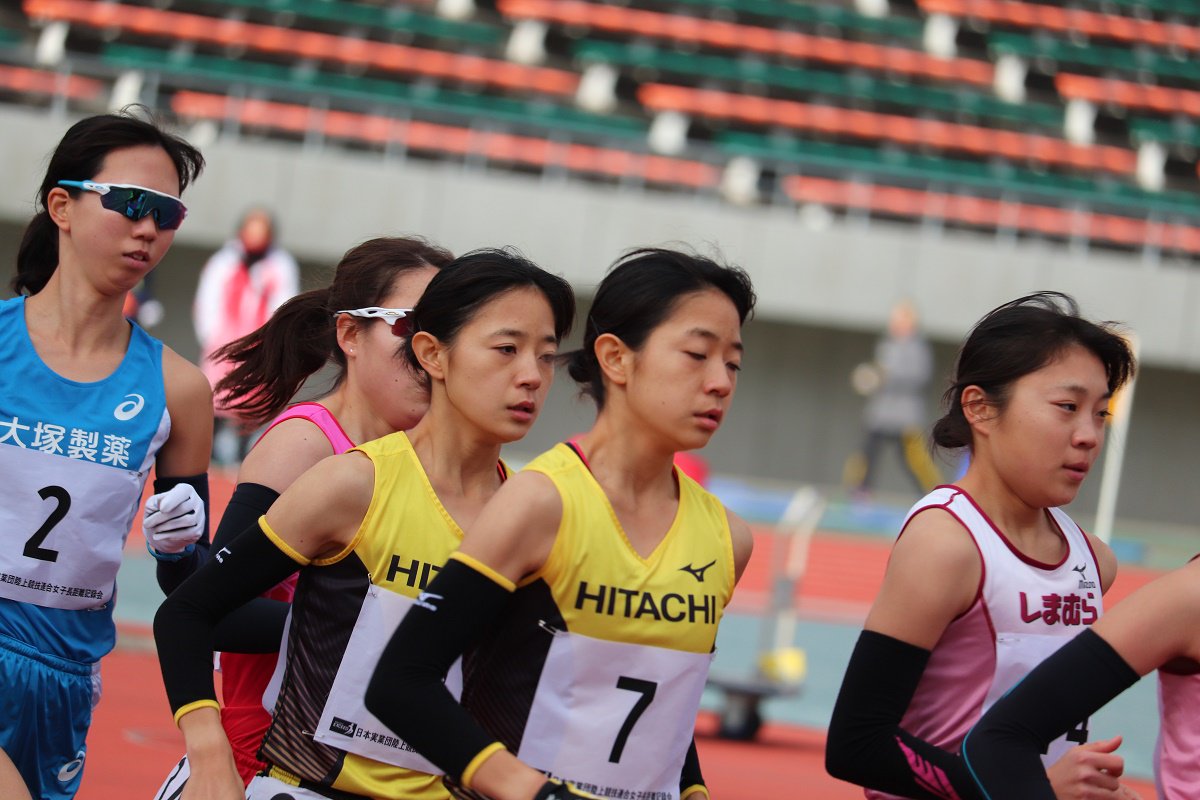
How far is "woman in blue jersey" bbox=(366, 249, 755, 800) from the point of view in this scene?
2496 mm

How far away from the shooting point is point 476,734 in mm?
2457

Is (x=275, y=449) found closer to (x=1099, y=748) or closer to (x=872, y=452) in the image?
(x=1099, y=748)

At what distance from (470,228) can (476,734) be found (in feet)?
58.1

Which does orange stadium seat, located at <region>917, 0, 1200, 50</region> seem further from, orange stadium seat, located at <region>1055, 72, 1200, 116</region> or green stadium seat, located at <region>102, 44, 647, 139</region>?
green stadium seat, located at <region>102, 44, 647, 139</region>

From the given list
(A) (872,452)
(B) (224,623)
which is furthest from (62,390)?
(A) (872,452)

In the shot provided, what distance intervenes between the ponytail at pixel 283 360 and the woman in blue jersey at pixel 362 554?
103cm

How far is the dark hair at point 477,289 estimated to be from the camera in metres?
2.95

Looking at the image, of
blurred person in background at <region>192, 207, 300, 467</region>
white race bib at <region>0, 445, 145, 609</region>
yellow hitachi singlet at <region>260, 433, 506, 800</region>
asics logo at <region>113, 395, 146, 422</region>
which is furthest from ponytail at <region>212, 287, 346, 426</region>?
blurred person in background at <region>192, 207, 300, 467</region>

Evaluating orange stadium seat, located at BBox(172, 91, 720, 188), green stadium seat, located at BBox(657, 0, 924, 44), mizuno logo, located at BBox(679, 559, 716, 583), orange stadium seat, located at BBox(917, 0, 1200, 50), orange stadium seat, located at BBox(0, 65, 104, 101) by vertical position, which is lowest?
mizuno logo, located at BBox(679, 559, 716, 583)

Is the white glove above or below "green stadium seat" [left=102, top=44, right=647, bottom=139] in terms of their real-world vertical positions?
below

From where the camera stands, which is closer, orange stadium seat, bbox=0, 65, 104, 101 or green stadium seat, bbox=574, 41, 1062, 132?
orange stadium seat, bbox=0, 65, 104, 101

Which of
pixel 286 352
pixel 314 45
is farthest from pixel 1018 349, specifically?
pixel 314 45

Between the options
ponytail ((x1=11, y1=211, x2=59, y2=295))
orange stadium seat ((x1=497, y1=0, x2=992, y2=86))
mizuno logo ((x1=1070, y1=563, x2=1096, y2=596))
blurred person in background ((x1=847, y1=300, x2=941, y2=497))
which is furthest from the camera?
orange stadium seat ((x1=497, y1=0, x2=992, y2=86))

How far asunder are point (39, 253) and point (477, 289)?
1.33 m
